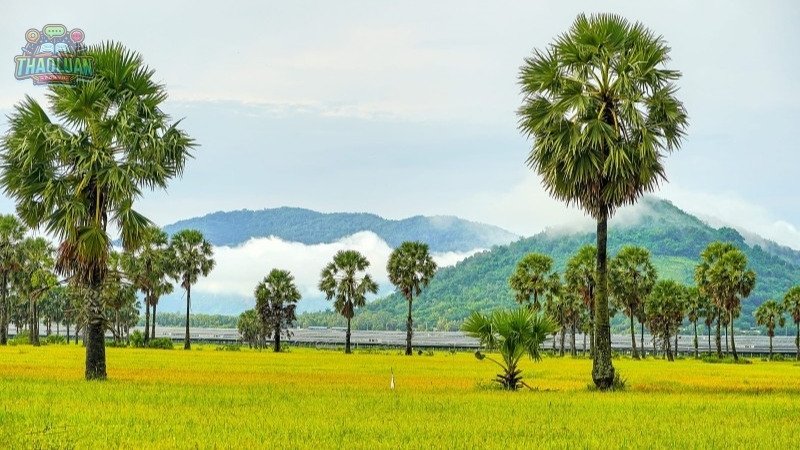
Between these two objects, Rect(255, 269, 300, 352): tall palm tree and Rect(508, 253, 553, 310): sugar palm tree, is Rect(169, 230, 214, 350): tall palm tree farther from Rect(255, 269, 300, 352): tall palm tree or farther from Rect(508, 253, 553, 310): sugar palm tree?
Rect(508, 253, 553, 310): sugar palm tree

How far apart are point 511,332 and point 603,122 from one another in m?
8.45

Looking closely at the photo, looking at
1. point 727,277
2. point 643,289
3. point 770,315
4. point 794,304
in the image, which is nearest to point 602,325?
point 727,277

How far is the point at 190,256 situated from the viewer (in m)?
102

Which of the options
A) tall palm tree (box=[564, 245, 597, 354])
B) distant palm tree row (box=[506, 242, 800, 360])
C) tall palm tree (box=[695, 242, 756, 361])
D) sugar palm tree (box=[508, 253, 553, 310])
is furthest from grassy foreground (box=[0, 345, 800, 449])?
sugar palm tree (box=[508, 253, 553, 310])

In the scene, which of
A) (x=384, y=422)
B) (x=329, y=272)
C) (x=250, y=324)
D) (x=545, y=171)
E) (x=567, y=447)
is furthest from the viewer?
(x=250, y=324)

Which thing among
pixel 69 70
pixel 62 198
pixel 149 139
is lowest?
pixel 62 198

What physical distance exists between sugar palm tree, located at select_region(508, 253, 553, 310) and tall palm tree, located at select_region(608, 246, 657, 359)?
871 centimetres

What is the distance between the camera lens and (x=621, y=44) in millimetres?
31125

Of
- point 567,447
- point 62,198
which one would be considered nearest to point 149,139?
point 62,198

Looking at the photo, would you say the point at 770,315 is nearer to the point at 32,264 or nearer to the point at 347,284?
the point at 347,284

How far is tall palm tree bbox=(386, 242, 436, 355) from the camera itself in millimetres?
106750

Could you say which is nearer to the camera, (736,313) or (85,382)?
(85,382)

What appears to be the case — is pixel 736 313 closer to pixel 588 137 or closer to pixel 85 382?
pixel 588 137

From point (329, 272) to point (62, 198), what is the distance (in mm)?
76516
